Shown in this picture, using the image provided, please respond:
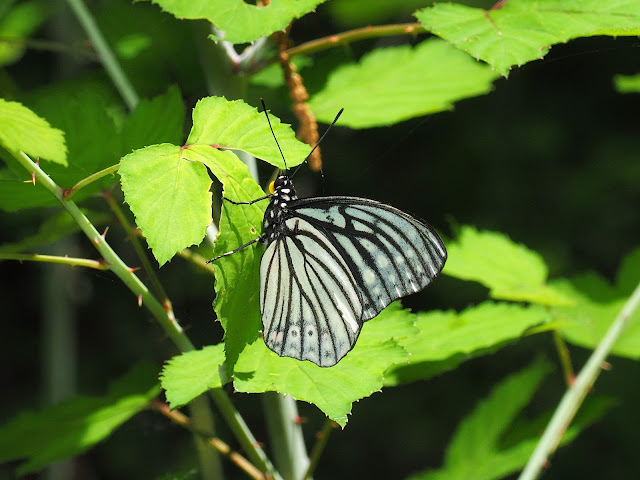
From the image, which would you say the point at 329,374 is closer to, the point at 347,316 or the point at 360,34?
the point at 347,316

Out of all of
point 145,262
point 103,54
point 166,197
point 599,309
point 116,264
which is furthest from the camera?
point 599,309

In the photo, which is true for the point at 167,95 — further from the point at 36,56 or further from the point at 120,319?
the point at 120,319

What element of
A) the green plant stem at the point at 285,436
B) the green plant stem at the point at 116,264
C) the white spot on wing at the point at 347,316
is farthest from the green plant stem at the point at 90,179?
the green plant stem at the point at 285,436

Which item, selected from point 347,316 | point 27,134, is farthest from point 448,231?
point 27,134

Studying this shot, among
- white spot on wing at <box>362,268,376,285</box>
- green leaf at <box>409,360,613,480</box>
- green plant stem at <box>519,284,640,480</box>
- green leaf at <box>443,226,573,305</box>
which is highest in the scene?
white spot on wing at <box>362,268,376,285</box>

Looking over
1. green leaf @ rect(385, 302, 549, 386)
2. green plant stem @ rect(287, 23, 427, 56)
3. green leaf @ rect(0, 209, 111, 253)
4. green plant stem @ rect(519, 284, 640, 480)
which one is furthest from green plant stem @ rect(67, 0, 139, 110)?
green plant stem @ rect(519, 284, 640, 480)

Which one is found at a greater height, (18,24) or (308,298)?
(18,24)

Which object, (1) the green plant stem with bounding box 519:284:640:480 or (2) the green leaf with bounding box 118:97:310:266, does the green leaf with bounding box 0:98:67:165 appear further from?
(1) the green plant stem with bounding box 519:284:640:480
